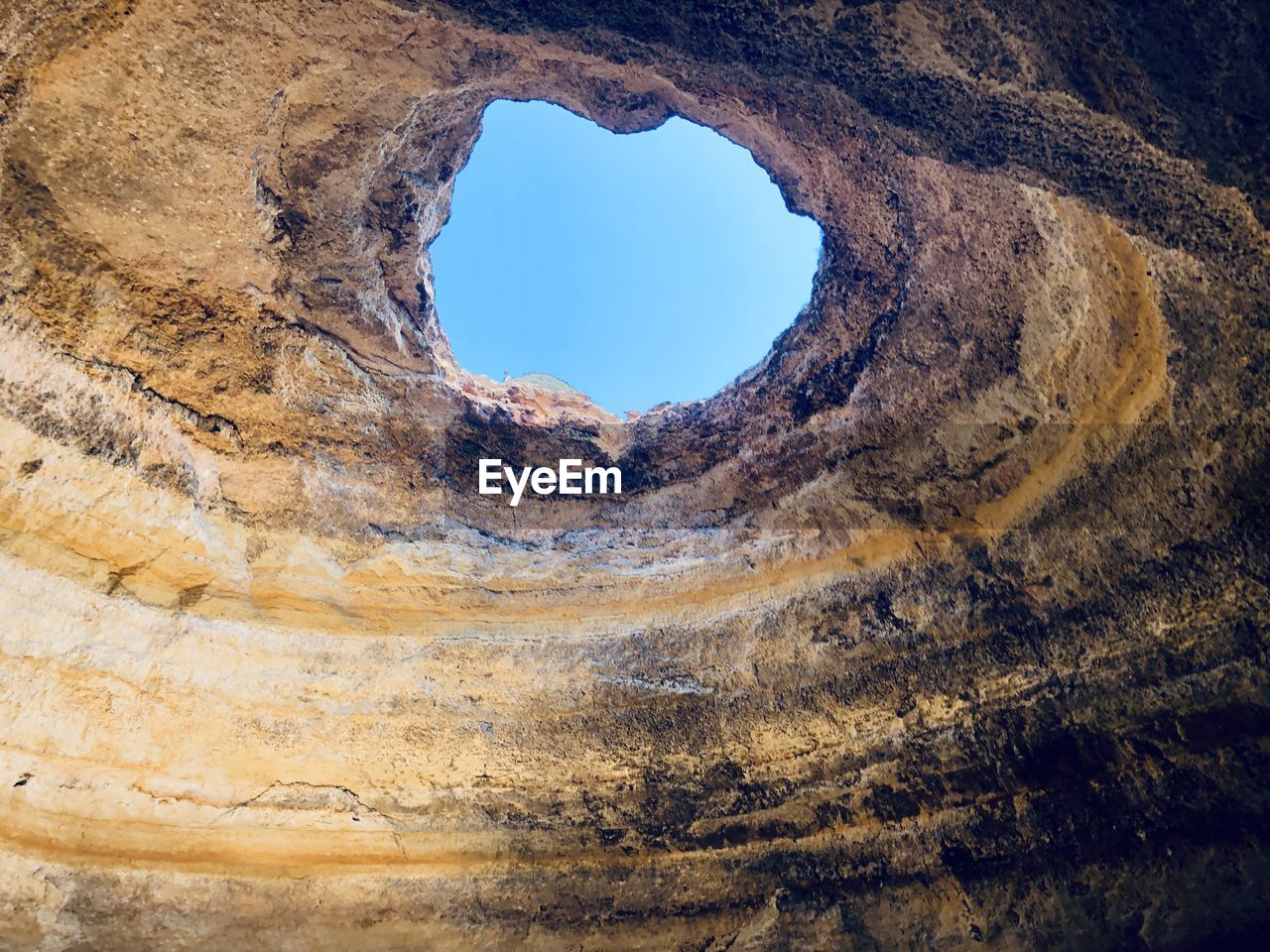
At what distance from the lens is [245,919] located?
4242 mm

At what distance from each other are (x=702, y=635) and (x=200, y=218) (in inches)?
134

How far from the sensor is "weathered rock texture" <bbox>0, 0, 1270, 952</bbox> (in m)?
3.12

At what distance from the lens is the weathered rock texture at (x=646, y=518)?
123 inches

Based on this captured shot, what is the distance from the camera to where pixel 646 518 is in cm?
451

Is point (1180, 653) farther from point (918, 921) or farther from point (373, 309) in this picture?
point (373, 309)
